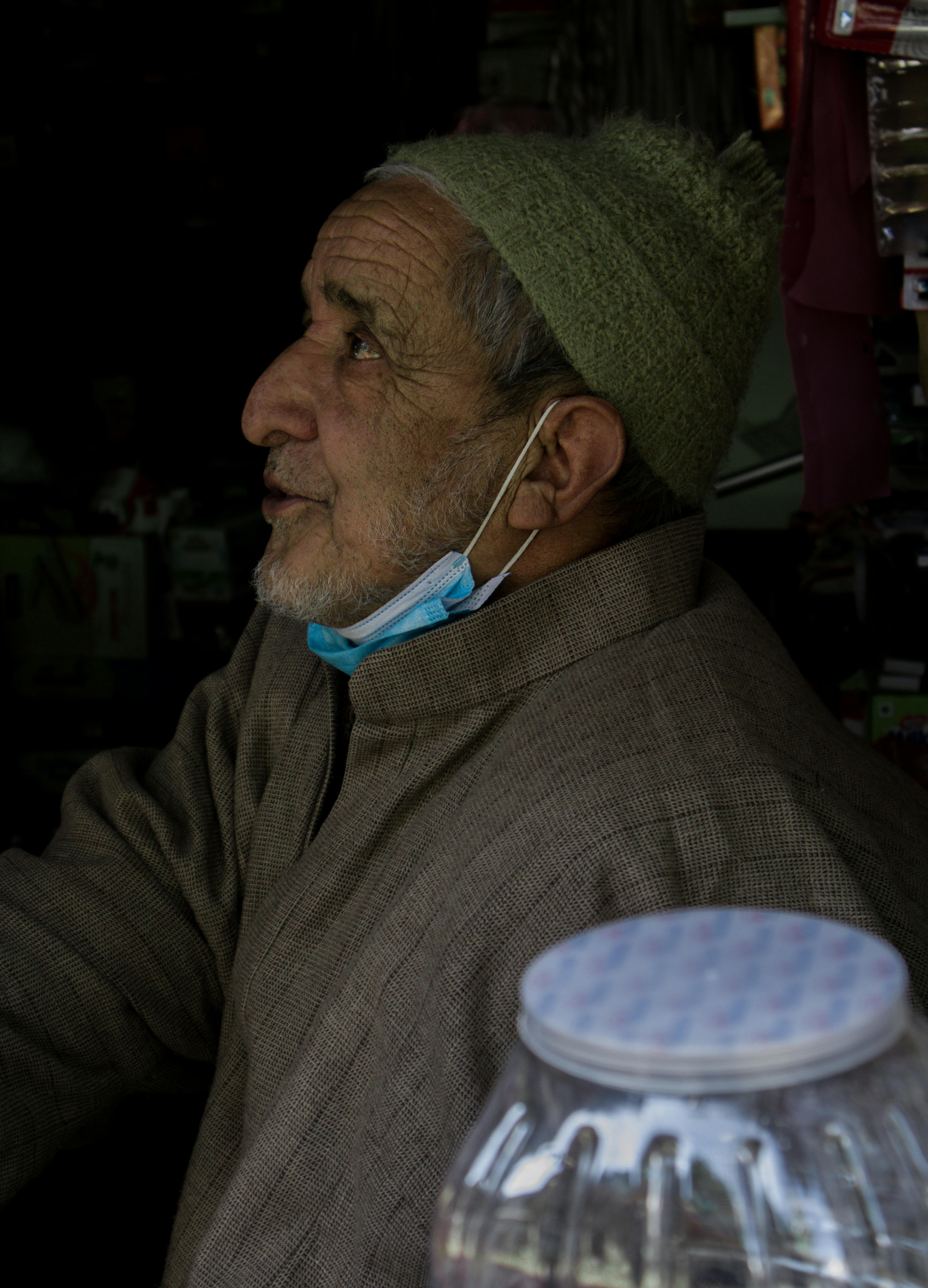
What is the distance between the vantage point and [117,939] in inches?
63.4

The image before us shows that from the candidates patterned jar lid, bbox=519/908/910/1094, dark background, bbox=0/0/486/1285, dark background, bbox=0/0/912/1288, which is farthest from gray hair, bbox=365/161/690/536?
dark background, bbox=0/0/486/1285

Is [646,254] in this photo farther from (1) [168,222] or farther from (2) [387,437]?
(1) [168,222]

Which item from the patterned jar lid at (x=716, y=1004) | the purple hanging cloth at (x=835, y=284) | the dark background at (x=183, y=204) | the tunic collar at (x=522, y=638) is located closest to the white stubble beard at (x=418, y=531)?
the tunic collar at (x=522, y=638)

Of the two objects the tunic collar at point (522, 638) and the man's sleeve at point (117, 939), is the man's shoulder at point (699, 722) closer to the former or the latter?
the tunic collar at point (522, 638)

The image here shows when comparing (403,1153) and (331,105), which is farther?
(331,105)

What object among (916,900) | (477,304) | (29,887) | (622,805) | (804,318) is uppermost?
(477,304)

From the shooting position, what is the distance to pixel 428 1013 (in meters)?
1.16

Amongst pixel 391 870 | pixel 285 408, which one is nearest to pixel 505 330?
pixel 285 408

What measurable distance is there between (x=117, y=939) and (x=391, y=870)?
0.47m

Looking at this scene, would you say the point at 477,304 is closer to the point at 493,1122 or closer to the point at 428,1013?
the point at 428,1013

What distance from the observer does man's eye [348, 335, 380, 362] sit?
162 cm

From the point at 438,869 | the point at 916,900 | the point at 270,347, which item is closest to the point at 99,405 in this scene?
the point at 270,347

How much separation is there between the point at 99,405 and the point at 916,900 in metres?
2.84

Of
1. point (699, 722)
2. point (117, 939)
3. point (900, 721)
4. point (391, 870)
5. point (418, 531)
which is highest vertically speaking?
point (418, 531)
